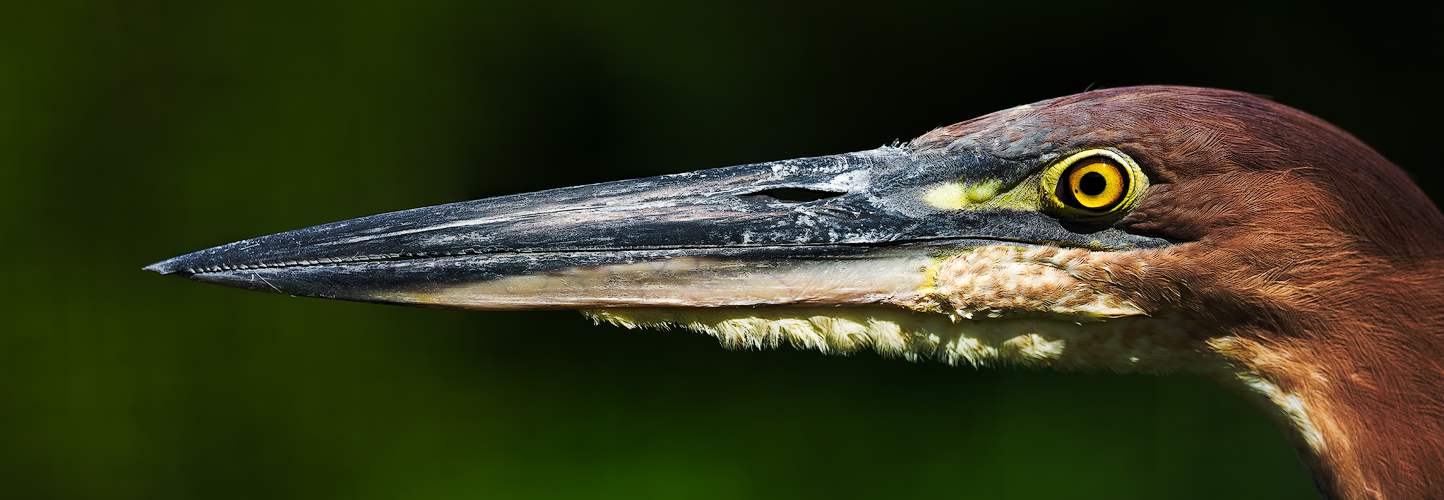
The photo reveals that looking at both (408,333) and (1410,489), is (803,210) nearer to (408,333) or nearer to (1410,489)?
(1410,489)

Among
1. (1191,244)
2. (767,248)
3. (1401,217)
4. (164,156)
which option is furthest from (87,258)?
(1401,217)

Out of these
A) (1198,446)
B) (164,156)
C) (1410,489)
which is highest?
(164,156)

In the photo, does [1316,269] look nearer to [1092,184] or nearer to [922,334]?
[1092,184]

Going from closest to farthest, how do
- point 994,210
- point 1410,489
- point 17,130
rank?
point 1410,489
point 994,210
point 17,130

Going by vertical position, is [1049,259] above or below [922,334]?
above

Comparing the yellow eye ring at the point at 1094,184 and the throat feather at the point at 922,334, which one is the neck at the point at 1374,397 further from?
the yellow eye ring at the point at 1094,184

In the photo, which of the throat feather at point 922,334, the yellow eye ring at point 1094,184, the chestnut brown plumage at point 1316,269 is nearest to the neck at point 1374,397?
the chestnut brown plumage at point 1316,269

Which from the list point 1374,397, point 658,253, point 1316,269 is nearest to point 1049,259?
point 1316,269
